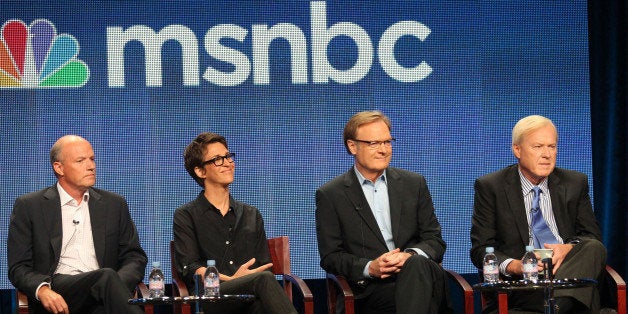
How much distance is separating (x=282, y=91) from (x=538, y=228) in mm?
2125

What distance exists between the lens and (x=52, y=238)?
5.84 metres

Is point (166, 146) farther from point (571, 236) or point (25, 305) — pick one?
point (571, 236)

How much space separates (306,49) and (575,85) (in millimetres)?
1910

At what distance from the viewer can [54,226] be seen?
19.3 feet

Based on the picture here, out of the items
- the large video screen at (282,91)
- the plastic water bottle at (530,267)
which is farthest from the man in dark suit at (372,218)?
the large video screen at (282,91)

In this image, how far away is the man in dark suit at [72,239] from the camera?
558 cm

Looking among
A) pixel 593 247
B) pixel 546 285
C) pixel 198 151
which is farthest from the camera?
pixel 198 151

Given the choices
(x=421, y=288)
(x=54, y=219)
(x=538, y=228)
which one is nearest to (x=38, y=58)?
(x=54, y=219)

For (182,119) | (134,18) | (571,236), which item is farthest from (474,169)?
(134,18)

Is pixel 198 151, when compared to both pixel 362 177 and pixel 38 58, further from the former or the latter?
pixel 38 58

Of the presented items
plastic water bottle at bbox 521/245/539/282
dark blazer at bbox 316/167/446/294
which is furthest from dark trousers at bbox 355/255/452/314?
plastic water bottle at bbox 521/245/539/282

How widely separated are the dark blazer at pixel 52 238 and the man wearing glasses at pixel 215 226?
1.06 feet

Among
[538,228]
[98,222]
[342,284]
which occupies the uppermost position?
[98,222]

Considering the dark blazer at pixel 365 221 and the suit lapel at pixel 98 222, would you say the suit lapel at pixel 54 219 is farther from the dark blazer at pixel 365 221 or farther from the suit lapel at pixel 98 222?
the dark blazer at pixel 365 221
